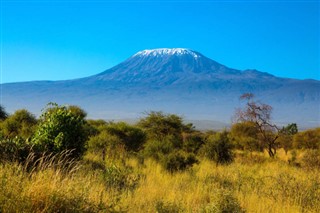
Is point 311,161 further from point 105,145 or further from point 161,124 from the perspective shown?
point 161,124

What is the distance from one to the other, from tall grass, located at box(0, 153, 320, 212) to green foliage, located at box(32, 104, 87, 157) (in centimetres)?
98

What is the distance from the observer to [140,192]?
9.78 m

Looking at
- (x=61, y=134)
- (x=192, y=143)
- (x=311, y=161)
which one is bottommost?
(x=311, y=161)

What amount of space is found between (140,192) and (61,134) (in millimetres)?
3739

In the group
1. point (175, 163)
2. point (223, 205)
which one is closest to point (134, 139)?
point (175, 163)

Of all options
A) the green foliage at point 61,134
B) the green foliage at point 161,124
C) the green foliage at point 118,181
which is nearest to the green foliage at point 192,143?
the green foliage at point 161,124

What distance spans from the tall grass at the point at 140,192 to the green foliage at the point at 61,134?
0.98 m

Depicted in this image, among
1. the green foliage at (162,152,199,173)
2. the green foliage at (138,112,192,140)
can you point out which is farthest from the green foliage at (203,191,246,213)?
the green foliage at (138,112,192,140)

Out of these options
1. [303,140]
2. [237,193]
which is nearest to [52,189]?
[237,193]

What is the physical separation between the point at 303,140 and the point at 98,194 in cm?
2909

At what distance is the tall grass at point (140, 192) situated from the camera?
6.70 meters

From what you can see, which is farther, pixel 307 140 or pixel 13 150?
pixel 307 140

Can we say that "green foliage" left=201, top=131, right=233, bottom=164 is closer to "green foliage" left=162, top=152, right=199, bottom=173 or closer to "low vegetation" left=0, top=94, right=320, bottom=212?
"low vegetation" left=0, top=94, right=320, bottom=212

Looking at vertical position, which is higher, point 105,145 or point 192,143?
point 105,145
